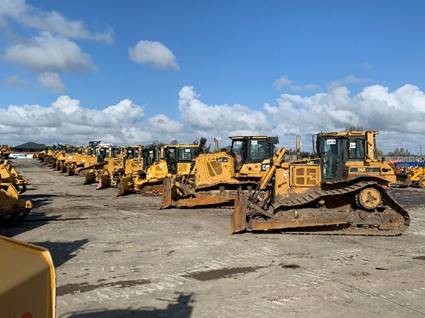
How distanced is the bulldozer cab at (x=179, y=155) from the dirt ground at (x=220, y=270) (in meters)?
10.7

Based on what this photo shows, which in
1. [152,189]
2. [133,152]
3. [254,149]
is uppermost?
[133,152]

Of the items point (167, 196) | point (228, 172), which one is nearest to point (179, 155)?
point (167, 196)

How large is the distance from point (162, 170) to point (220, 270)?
17.7 metres

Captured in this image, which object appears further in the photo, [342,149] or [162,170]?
[162,170]

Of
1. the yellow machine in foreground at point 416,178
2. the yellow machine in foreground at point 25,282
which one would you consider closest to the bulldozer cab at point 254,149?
the yellow machine in foreground at point 416,178

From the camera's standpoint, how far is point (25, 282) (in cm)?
295

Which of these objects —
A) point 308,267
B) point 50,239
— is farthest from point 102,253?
point 308,267

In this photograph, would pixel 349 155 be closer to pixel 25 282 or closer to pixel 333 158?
pixel 333 158

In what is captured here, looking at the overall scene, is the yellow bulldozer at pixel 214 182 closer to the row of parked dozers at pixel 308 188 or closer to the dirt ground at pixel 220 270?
the row of parked dozers at pixel 308 188

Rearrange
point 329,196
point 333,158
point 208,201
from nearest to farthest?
point 329,196 < point 333,158 < point 208,201

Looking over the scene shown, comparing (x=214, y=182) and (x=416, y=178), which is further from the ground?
(x=214, y=182)

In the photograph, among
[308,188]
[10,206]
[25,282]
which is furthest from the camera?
[308,188]

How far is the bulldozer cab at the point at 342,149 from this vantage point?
1590 cm

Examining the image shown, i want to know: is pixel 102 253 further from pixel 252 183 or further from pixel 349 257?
pixel 252 183
